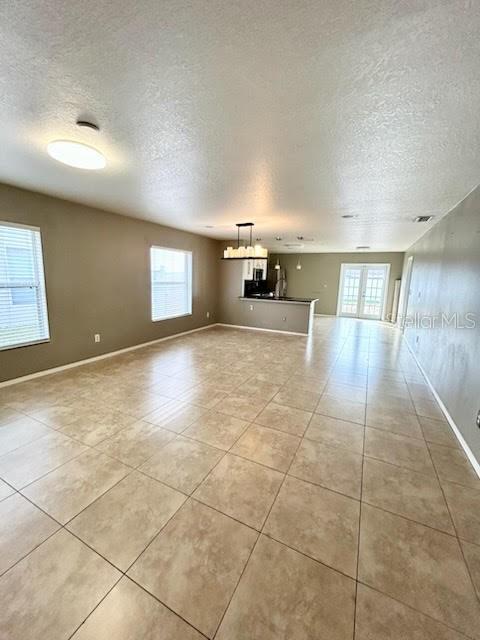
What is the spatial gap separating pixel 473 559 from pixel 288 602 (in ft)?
3.35

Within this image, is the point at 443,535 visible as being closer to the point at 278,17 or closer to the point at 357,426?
the point at 357,426

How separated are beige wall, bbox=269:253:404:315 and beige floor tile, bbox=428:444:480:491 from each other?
750 centimetres

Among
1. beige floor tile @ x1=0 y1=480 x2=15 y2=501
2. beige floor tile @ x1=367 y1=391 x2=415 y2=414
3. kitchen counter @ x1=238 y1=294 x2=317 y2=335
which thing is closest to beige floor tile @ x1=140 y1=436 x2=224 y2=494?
beige floor tile @ x1=0 y1=480 x2=15 y2=501

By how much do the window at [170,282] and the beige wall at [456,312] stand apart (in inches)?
190

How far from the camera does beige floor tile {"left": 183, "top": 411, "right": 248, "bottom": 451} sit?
2.31 metres

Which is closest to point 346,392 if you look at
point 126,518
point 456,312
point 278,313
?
point 456,312

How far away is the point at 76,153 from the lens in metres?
2.05

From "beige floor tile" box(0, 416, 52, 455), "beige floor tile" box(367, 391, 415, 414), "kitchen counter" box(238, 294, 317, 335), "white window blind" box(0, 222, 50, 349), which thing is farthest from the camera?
"kitchen counter" box(238, 294, 317, 335)

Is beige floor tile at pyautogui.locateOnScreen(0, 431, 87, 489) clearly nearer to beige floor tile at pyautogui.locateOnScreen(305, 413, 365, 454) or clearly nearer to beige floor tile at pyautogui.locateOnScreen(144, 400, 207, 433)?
beige floor tile at pyautogui.locateOnScreen(144, 400, 207, 433)

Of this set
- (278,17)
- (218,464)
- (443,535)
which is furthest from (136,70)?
(443,535)

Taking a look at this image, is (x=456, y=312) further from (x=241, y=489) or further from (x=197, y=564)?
(x=197, y=564)

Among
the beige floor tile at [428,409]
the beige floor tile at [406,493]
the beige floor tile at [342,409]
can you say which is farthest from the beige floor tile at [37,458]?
the beige floor tile at [428,409]

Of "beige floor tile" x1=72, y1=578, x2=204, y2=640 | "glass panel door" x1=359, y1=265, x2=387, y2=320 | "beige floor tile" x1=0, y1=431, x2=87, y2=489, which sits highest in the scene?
"glass panel door" x1=359, y1=265, x2=387, y2=320

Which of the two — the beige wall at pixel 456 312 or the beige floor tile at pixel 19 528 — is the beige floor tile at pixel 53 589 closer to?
the beige floor tile at pixel 19 528
